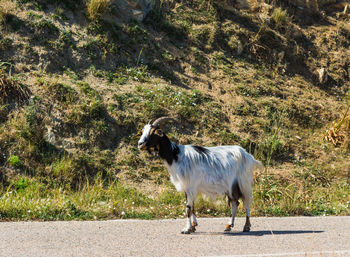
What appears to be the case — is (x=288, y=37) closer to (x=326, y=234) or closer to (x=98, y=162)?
(x=98, y=162)

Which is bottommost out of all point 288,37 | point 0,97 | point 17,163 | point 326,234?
point 17,163

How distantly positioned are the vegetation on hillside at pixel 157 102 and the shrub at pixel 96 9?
0.05 meters

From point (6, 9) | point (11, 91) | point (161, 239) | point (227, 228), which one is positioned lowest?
point (11, 91)

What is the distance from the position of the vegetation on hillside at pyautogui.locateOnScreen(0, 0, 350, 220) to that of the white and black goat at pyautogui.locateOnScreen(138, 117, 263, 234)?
5.10 ft

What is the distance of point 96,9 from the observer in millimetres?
16594

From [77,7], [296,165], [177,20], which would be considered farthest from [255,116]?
[77,7]

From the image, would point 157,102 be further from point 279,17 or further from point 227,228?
point 279,17

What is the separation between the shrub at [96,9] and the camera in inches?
650

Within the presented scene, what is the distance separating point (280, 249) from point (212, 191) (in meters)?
1.78

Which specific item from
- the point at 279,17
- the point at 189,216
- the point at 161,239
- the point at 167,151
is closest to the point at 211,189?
the point at 189,216

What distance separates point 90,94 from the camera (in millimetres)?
14195

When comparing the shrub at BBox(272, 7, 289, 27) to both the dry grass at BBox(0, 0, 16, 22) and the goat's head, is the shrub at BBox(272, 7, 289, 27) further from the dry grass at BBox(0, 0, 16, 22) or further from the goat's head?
the goat's head

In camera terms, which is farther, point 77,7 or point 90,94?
point 77,7

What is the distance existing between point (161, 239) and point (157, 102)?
314 inches
